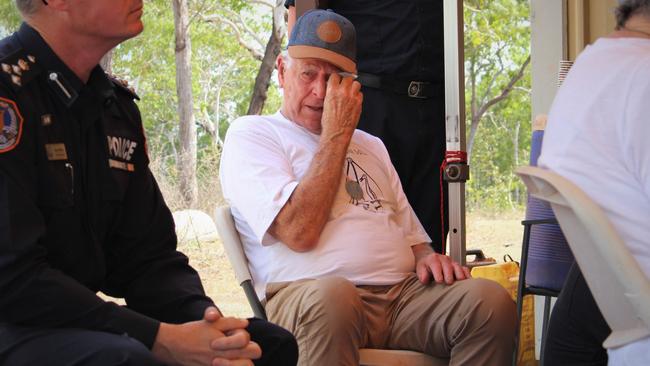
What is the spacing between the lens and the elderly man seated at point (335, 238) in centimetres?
217

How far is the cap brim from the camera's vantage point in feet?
8.30

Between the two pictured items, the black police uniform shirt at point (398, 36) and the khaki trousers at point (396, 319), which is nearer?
the khaki trousers at point (396, 319)

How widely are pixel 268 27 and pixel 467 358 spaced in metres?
9.65

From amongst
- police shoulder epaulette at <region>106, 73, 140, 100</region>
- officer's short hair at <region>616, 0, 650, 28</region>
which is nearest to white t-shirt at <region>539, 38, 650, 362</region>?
officer's short hair at <region>616, 0, 650, 28</region>

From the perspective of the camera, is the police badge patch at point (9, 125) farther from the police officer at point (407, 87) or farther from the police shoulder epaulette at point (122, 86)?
the police officer at point (407, 87)

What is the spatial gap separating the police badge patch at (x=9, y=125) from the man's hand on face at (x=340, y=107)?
1034mm

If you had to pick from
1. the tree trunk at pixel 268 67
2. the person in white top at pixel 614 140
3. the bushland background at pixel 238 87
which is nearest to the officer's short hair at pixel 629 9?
the person in white top at pixel 614 140

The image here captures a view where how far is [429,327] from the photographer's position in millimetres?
2254

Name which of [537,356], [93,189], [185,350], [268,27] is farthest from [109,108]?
[268,27]

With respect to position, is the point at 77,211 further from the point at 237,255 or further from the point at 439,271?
the point at 439,271

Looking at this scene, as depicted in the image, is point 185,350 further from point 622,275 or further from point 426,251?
point 426,251

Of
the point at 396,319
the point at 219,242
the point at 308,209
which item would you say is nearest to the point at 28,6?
the point at 308,209

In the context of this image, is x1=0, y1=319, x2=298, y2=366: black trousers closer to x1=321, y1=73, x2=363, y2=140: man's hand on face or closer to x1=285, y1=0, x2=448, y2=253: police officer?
x1=321, y1=73, x2=363, y2=140: man's hand on face

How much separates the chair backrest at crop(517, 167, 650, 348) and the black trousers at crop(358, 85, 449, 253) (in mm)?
1513
